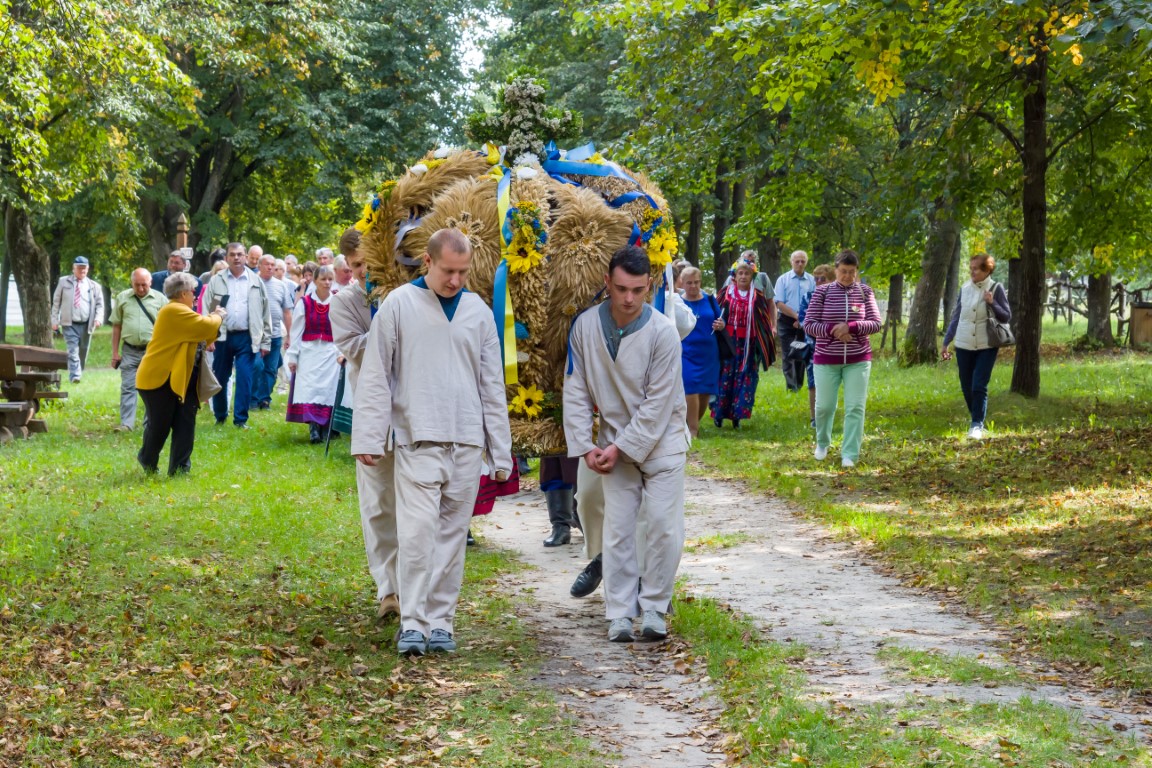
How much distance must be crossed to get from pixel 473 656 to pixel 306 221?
1298 inches

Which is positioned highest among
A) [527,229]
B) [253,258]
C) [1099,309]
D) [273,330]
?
[253,258]

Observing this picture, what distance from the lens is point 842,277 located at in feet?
42.6

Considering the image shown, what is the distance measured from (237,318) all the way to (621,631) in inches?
414

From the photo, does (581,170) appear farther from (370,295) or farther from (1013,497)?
(1013,497)

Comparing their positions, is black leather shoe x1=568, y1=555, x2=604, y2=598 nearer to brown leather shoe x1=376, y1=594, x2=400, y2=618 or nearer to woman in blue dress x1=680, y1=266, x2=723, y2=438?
brown leather shoe x1=376, y1=594, x2=400, y2=618

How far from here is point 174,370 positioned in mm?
11859

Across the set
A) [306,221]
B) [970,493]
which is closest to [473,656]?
[970,493]

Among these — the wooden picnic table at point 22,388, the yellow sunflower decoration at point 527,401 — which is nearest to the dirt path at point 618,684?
the yellow sunflower decoration at point 527,401

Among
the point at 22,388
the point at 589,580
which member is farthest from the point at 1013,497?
the point at 22,388

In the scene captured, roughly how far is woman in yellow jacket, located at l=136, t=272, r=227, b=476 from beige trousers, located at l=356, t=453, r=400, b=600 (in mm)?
5182

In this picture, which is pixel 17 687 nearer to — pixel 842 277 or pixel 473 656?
pixel 473 656

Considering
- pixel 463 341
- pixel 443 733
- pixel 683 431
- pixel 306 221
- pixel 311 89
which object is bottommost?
pixel 443 733

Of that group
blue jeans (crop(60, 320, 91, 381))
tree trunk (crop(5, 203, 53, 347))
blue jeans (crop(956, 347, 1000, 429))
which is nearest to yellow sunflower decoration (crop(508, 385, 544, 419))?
blue jeans (crop(956, 347, 1000, 429))

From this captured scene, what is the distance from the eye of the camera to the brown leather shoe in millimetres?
7434
